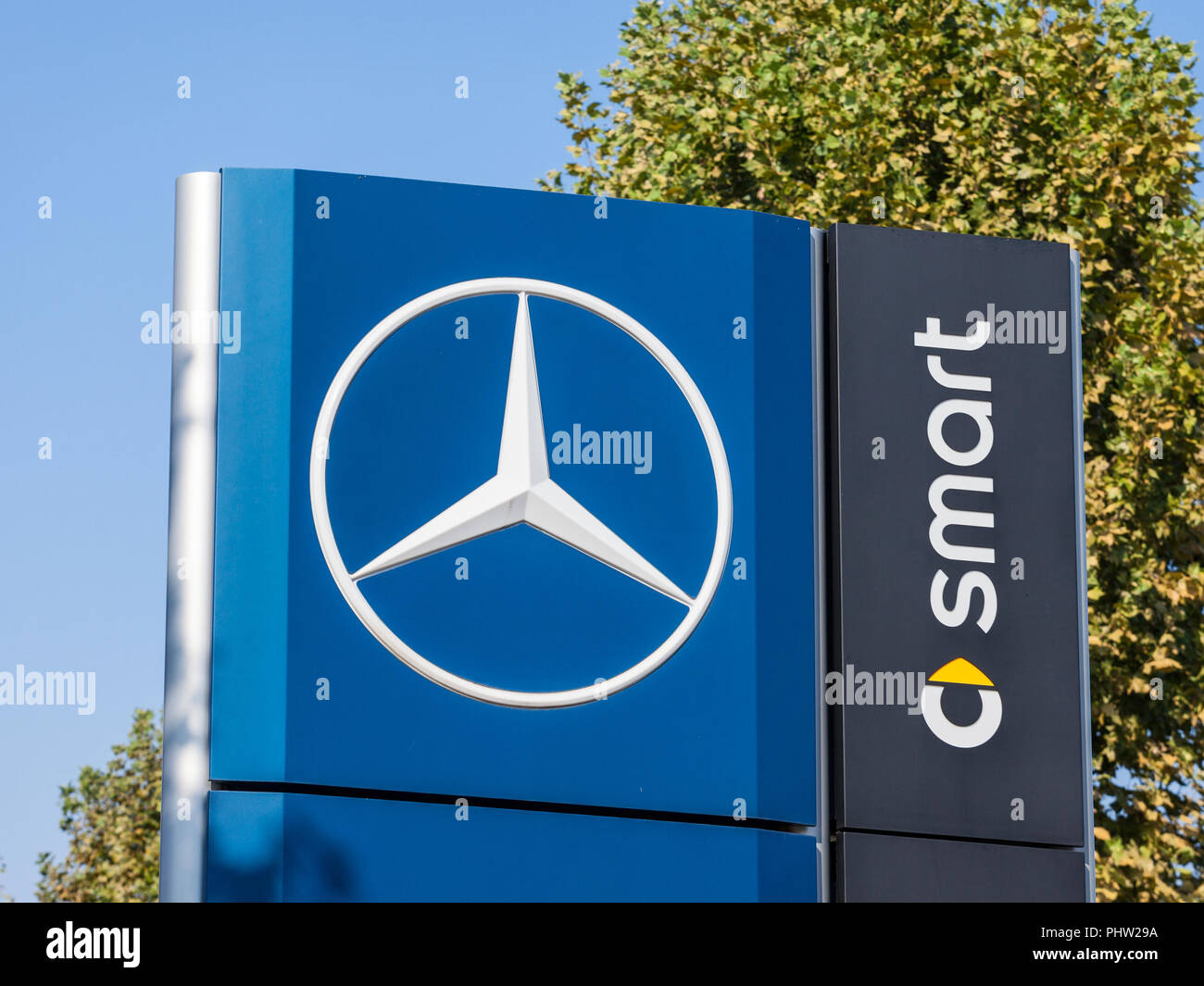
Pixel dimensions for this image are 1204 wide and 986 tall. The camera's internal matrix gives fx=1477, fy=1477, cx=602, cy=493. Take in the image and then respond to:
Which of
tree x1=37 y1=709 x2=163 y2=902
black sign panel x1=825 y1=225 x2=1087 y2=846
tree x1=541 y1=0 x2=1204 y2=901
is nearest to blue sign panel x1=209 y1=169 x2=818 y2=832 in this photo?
black sign panel x1=825 y1=225 x2=1087 y2=846

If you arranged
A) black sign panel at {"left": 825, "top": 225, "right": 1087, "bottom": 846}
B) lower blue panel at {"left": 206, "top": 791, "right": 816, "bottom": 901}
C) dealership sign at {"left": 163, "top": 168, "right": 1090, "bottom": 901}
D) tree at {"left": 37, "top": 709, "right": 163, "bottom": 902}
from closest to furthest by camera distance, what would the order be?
lower blue panel at {"left": 206, "top": 791, "right": 816, "bottom": 901} → dealership sign at {"left": 163, "top": 168, "right": 1090, "bottom": 901} → black sign panel at {"left": 825, "top": 225, "right": 1087, "bottom": 846} → tree at {"left": 37, "top": 709, "right": 163, "bottom": 902}

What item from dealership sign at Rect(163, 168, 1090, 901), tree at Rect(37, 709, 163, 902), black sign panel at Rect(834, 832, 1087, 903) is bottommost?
tree at Rect(37, 709, 163, 902)

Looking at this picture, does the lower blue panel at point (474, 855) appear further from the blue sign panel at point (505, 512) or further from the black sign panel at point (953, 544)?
the black sign panel at point (953, 544)

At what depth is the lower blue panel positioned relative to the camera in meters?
5.68

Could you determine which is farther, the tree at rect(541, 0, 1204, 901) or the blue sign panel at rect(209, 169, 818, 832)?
the tree at rect(541, 0, 1204, 901)

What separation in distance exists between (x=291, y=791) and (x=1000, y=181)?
40.7 feet

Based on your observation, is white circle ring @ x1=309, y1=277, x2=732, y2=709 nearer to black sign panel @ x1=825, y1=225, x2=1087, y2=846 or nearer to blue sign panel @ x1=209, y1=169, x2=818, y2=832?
blue sign panel @ x1=209, y1=169, x2=818, y2=832

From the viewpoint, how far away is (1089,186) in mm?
15383

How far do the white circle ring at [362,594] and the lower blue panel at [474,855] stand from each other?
0.48m

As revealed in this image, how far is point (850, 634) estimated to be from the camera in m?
6.58

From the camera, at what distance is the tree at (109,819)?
101ft

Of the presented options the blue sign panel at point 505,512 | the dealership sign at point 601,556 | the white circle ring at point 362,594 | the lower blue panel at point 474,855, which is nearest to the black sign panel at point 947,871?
the dealership sign at point 601,556

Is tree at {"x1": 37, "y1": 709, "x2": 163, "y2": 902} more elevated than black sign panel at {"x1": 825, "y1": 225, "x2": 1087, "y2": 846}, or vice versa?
black sign panel at {"x1": 825, "y1": 225, "x2": 1087, "y2": 846}

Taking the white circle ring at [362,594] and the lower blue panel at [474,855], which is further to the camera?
the white circle ring at [362,594]
